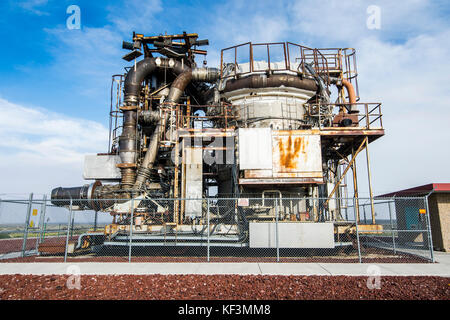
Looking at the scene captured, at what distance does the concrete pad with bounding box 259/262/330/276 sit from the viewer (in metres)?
8.11

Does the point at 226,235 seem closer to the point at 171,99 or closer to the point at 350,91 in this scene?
the point at 171,99

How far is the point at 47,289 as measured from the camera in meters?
6.57

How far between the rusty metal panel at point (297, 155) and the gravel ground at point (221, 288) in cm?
543

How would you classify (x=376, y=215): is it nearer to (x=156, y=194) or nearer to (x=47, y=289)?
(x=156, y=194)

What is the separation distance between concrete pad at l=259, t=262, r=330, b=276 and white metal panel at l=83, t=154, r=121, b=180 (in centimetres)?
1159

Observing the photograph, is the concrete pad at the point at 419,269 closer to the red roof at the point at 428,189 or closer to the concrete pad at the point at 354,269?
the concrete pad at the point at 354,269

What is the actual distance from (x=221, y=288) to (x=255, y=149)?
23.1ft

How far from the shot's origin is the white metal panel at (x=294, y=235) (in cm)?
1076

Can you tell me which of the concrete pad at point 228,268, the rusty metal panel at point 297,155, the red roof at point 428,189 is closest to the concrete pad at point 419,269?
the concrete pad at point 228,268

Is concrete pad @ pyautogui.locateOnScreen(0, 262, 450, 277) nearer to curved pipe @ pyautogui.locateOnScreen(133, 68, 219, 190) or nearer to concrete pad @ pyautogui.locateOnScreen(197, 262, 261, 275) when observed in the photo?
concrete pad @ pyautogui.locateOnScreen(197, 262, 261, 275)

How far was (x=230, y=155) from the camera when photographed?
13781 mm

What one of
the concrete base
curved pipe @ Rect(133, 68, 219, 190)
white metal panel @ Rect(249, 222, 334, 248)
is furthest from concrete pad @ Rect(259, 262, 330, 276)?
curved pipe @ Rect(133, 68, 219, 190)

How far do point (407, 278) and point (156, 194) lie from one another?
11896mm

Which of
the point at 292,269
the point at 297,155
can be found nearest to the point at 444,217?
the point at 297,155
